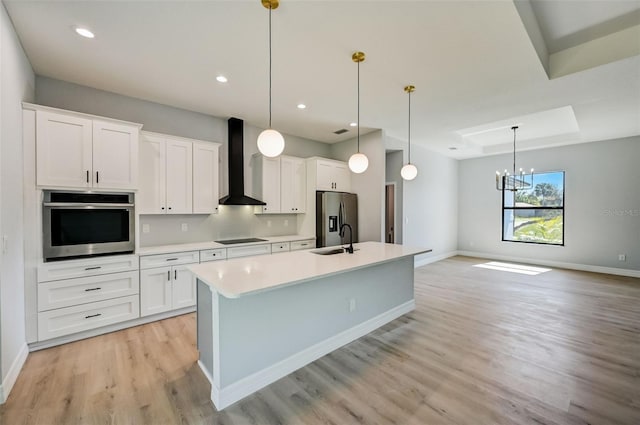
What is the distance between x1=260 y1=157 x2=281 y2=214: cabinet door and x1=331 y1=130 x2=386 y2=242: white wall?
5.19ft

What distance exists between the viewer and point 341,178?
516 centimetres

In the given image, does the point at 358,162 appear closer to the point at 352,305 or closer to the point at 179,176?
the point at 352,305

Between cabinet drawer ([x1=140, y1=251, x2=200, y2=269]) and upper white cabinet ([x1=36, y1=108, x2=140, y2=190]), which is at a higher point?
upper white cabinet ([x1=36, y1=108, x2=140, y2=190])

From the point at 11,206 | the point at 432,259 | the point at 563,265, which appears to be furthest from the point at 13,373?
the point at 563,265

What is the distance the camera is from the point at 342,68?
2.72 m

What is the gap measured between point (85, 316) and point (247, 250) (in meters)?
1.88

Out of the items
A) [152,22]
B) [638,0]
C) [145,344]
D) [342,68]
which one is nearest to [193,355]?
[145,344]

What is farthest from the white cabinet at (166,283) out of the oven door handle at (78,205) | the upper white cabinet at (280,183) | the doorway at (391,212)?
the doorway at (391,212)

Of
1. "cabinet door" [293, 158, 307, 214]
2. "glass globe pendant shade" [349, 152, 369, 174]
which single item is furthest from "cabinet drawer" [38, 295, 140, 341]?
"glass globe pendant shade" [349, 152, 369, 174]

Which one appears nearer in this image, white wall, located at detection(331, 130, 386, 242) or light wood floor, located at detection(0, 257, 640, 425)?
light wood floor, located at detection(0, 257, 640, 425)

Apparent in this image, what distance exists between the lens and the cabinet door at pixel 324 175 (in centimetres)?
479

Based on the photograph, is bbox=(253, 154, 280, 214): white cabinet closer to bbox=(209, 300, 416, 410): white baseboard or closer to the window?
bbox=(209, 300, 416, 410): white baseboard

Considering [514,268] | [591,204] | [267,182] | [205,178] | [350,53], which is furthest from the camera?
[514,268]

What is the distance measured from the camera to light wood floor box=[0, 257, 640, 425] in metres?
1.78
